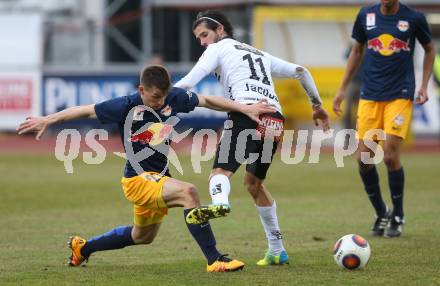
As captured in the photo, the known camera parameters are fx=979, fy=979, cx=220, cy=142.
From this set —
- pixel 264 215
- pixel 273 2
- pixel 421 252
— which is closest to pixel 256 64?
pixel 264 215

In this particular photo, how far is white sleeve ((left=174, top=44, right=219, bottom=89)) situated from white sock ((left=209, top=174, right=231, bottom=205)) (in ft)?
2.74

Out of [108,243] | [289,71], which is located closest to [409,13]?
[289,71]

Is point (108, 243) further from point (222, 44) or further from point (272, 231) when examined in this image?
point (222, 44)

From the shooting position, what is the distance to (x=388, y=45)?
10617 mm

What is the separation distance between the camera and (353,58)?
10.9 metres

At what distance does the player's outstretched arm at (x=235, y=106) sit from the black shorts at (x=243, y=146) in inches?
5.7

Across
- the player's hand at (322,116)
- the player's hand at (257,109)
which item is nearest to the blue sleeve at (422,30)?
the player's hand at (322,116)

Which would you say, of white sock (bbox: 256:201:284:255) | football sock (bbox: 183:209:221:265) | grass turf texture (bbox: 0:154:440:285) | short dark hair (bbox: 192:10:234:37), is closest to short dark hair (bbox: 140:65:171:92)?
football sock (bbox: 183:209:221:265)

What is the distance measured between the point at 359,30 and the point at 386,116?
1.04 meters

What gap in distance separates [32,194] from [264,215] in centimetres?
696

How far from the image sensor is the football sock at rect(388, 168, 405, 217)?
10.6 m

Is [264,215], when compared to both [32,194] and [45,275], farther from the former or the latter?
[32,194]

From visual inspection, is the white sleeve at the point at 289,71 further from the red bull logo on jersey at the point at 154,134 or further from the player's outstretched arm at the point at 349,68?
the player's outstretched arm at the point at 349,68

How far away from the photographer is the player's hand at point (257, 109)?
8281mm
